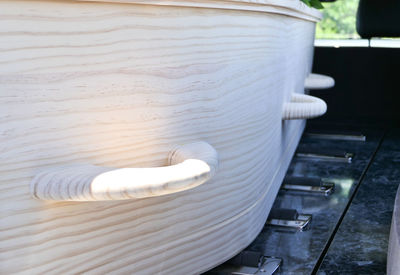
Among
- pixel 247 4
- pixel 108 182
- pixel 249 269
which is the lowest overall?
pixel 249 269

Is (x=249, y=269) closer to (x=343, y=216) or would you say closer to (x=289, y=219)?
(x=289, y=219)

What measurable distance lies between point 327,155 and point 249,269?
3.42 feet

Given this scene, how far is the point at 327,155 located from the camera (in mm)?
2146

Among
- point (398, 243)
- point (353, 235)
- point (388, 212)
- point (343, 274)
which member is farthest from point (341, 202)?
point (398, 243)

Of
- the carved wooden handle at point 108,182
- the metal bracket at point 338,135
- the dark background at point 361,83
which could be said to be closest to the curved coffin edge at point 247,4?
the carved wooden handle at point 108,182

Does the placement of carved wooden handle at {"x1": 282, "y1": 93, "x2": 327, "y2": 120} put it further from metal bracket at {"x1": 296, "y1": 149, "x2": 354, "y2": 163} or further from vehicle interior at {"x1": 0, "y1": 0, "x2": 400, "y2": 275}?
metal bracket at {"x1": 296, "y1": 149, "x2": 354, "y2": 163}

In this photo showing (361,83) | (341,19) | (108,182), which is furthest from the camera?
(341,19)

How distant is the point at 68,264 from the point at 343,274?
574mm

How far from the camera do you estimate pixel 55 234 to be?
812 millimetres

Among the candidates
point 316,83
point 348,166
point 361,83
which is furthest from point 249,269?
point 361,83

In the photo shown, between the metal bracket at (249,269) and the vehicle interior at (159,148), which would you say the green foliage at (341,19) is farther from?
the metal bracket at (249,269)

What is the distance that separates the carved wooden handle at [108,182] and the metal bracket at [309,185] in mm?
961

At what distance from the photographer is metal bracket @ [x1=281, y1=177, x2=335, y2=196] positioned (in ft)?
5.68

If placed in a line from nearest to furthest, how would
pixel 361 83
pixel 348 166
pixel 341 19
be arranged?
pixel 348 166, pixel 361 83, pixel 341 19
